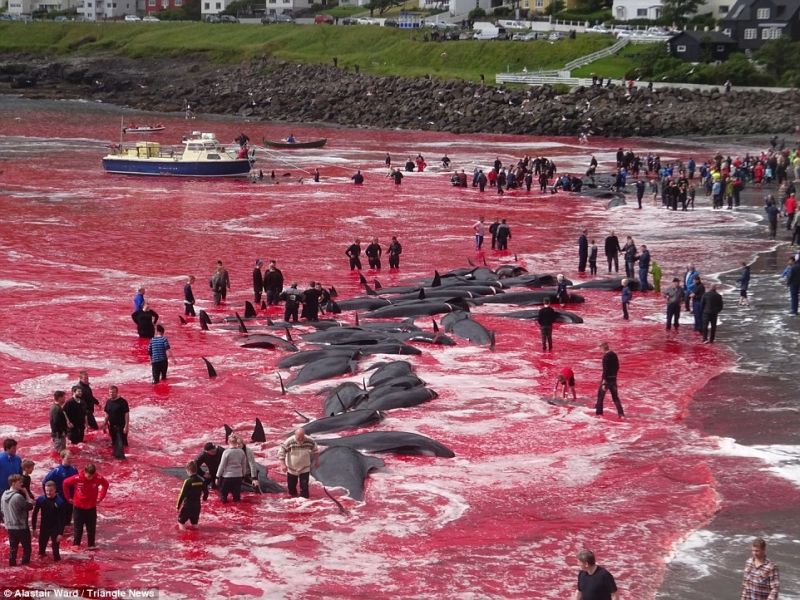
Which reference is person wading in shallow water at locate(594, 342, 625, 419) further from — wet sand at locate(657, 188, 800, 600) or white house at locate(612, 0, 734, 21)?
white house at locate(612, 0, 734, 21)

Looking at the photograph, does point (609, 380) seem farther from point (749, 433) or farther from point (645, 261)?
point (645, 261)

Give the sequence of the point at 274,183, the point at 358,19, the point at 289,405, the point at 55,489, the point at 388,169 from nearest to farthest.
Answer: the point at 55,489 < the point at 289,405 < the point at 274,183 < the point at 388,169 < the point at 358,19

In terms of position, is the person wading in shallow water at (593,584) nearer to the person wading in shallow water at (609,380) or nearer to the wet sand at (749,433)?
the wet sand at (749,433)

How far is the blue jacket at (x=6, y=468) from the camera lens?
14781mm

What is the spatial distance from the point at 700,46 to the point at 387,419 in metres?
82.1

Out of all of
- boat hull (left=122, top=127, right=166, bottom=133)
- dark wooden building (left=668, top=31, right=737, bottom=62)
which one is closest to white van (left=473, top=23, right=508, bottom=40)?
dark wooden building (left=668, top=31, right=737, bottom=62)

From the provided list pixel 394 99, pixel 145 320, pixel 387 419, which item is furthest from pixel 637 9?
pixel 387 419

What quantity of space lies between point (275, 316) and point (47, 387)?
743cm

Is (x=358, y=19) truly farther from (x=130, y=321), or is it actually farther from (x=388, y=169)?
(x=130, y=321)

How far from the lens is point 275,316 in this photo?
28.9 m

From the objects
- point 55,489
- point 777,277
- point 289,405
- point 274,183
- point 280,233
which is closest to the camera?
point 55,489

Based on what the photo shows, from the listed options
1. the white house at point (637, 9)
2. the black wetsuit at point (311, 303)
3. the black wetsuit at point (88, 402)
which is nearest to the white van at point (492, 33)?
the white house at point (637, 9)

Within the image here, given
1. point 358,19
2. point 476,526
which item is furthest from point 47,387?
point 358,19

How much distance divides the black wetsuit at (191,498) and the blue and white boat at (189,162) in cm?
4507
